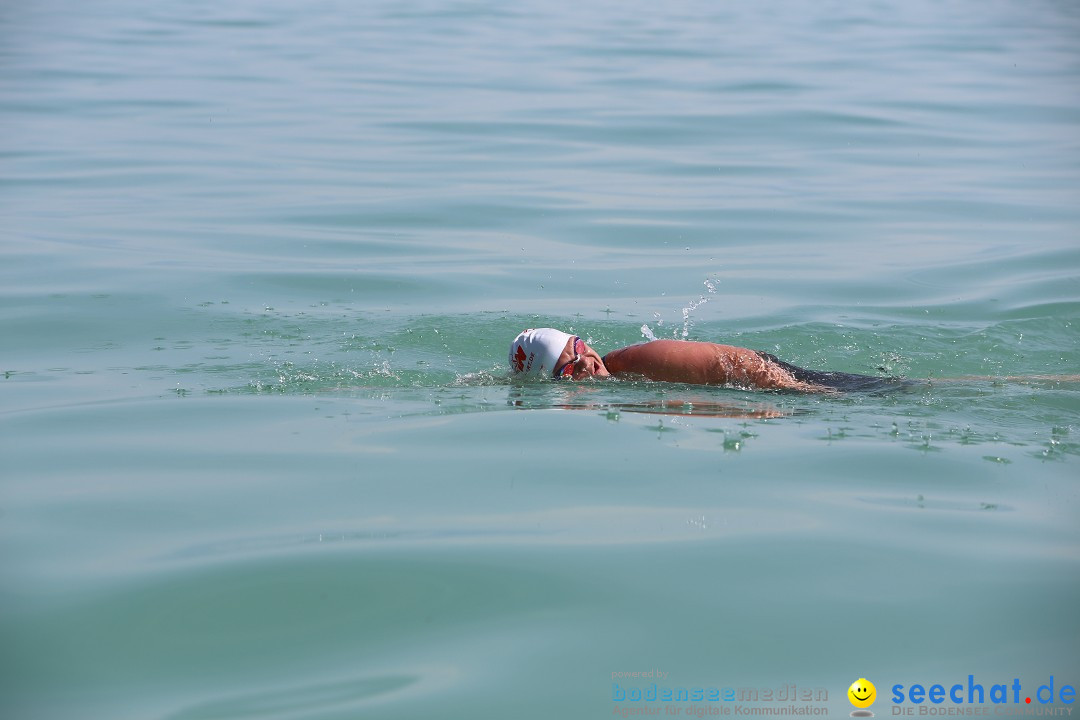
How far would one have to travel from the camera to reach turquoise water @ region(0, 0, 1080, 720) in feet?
14.7

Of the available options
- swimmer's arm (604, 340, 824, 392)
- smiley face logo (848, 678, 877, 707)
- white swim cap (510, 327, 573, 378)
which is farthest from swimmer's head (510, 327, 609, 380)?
smiley face logo (848, 678, 877, 707)

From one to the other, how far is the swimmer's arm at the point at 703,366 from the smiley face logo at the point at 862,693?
Result: 4.18 meters

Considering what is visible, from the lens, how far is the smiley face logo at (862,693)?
4117mm

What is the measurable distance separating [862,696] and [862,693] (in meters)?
0.01

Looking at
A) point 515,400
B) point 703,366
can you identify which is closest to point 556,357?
point 515,400


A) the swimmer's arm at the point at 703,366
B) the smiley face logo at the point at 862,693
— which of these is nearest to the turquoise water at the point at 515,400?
the smiley face logo at the point at 862,693

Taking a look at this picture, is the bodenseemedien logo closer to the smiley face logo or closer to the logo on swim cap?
the smiley face logo

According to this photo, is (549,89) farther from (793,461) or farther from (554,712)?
(554,712)

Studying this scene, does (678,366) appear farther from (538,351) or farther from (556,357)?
(538,351)

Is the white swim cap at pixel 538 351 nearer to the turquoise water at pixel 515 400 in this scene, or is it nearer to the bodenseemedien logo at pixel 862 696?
the turquoise water at pixel 515 400

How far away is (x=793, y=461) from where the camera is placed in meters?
6.46

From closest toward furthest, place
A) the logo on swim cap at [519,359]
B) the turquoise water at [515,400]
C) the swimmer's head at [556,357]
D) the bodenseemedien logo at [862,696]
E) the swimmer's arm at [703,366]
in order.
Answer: the bodenseemedien logo at [862,696]
the turquoise water at [515,400]
the swimmer's arm at [703,366]
the swimmer's head at [556,357]
the logo on swim cap at [519,359]

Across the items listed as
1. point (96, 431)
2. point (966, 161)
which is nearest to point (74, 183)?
point (96, 431)

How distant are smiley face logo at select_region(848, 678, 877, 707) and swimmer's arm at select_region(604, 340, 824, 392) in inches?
164
